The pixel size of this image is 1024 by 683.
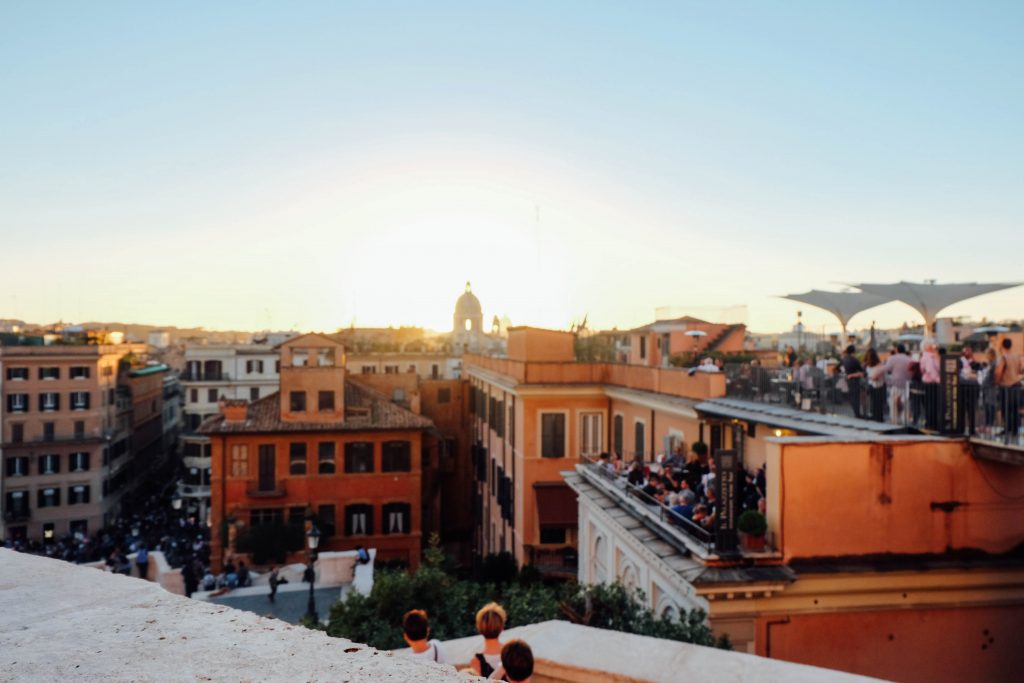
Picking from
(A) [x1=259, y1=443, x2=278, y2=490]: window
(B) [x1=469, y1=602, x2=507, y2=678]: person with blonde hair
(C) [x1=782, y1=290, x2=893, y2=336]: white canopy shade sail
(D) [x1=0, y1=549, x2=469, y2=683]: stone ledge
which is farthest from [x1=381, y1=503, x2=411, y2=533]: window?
(D) [x1=0, y1=549, x2=469, y2=683]: stone ledge

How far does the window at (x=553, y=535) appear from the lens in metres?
27.7

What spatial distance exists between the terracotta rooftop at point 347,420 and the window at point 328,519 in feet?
12.9

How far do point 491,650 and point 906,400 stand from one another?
980cm

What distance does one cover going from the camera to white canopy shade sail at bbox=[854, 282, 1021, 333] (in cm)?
1602

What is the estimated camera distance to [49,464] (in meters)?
52.2

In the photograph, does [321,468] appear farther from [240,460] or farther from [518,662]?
[518,662]

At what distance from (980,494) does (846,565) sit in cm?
244

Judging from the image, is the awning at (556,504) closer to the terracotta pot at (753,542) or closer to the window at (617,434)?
the window at (617,434)

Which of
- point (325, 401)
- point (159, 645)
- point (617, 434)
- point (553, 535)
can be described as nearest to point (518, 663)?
point (159, 645)

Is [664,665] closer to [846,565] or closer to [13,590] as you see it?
[13,590]

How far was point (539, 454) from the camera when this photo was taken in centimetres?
2753

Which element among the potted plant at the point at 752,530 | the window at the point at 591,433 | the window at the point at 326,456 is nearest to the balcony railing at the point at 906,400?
the potted plant at the point at 752,530

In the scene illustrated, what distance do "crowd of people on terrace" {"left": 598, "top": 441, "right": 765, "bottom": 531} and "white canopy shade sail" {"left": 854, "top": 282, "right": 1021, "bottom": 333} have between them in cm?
539

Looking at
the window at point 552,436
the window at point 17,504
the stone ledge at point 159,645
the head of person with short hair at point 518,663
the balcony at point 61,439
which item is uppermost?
the stone ledge at point 159,645
